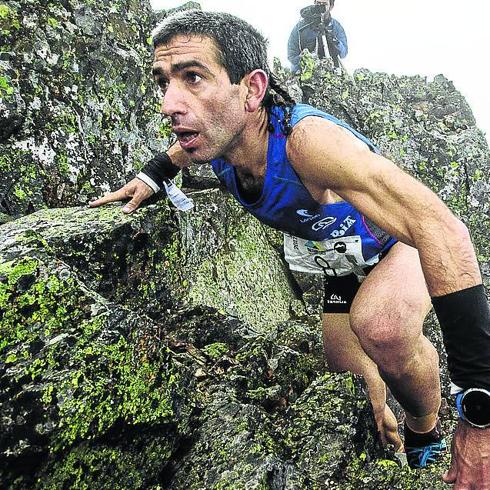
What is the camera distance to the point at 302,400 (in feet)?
16.6

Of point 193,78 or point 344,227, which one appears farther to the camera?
point 344,227

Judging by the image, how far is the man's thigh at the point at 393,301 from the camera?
5.07m

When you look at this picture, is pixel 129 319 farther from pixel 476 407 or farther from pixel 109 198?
pixel 109 198

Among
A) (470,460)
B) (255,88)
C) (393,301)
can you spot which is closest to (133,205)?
(255,88)

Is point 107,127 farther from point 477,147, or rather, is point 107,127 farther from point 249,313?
point 477,147

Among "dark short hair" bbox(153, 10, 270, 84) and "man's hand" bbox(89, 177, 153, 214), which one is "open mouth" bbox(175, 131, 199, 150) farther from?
"man's hand" bbox(89, 177, 153, 214)

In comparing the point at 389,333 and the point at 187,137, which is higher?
the point at 187,137

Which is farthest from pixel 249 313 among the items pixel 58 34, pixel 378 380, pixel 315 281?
pixel 58 34

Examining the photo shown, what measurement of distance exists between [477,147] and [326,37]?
662cm

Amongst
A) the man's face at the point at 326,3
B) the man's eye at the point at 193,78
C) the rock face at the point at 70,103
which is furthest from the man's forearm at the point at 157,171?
the man's face at the point at 326,3

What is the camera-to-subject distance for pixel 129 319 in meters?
4.00

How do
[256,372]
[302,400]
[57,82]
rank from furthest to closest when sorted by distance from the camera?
[57,82] < [256,372] < [302,400]

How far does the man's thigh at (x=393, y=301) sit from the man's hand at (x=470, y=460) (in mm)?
1627

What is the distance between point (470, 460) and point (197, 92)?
371 cm
